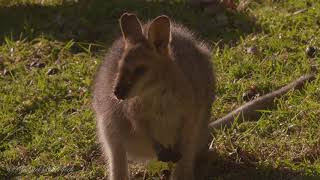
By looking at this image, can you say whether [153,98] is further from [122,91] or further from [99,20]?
[99,20]

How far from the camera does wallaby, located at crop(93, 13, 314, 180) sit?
4113mm

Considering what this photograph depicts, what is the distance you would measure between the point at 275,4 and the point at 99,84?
102 inches

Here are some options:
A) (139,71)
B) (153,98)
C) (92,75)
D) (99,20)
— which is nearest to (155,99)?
(153,98)

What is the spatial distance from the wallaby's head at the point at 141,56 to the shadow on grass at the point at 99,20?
2.01 m

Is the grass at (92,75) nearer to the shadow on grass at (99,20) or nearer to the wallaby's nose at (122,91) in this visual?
the shadow on grass at (99,20)

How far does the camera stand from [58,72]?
5984 mm

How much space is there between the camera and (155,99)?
4184mm

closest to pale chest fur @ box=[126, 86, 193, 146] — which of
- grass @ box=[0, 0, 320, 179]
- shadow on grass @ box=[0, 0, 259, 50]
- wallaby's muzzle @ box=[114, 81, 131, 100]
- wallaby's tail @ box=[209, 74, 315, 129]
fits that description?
wallaby's muzzle @ box=[114, 81, 131, 100]

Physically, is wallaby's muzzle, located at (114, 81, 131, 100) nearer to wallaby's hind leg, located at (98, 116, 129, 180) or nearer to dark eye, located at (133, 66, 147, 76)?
dark eye, located at (133, 66, 147, 76)

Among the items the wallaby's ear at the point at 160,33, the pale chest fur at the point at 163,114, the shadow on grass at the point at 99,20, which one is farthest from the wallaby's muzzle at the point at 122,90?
the shadow on grass at the point at 99,20

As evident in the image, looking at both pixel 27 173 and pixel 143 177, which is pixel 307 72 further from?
pixel 27 173

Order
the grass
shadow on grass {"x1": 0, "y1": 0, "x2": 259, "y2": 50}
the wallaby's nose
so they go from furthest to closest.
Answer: shadow on grass {"x1": 0, "y1": 0, "x2": 259, "y2": 50} < the grass < the wallaby's nose

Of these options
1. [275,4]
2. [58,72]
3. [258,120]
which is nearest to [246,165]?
[258,120]

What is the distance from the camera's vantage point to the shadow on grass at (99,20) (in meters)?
6.37
